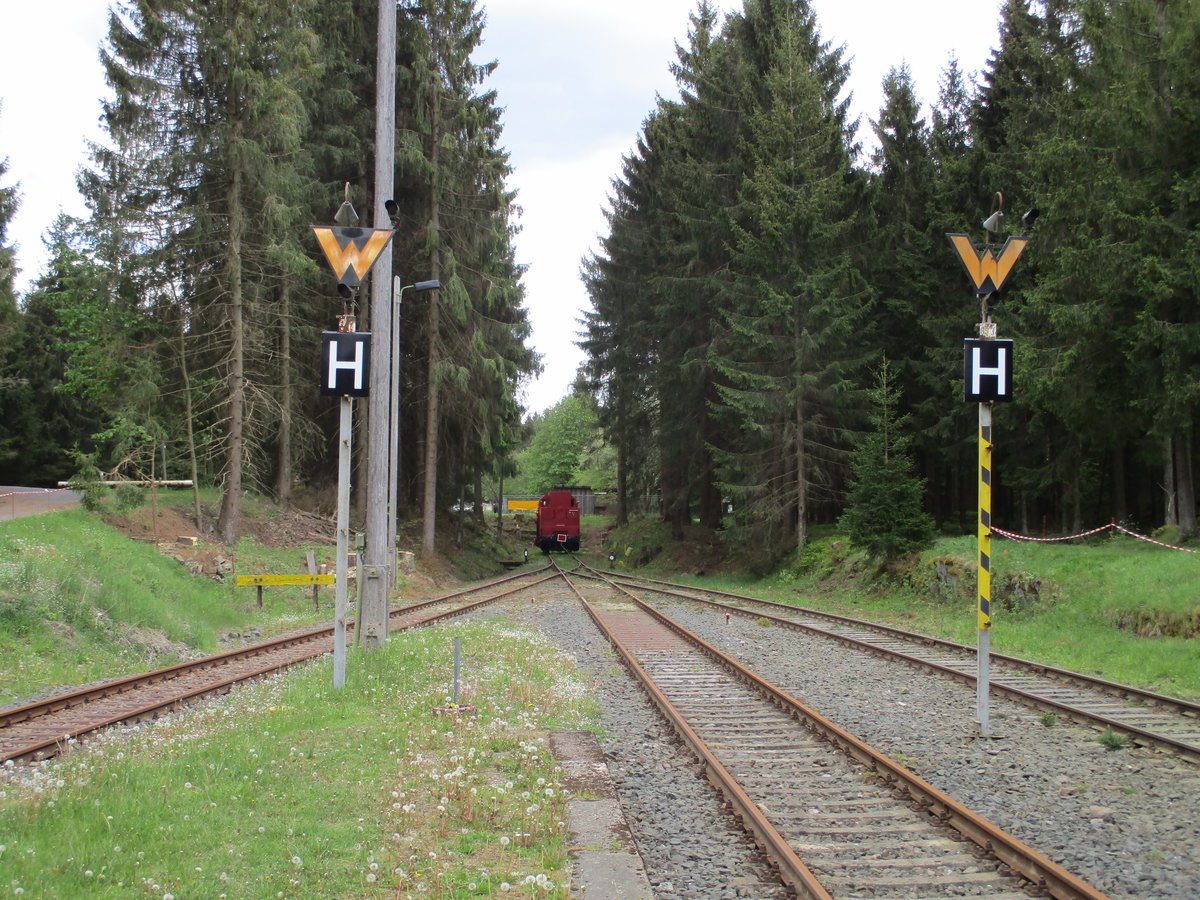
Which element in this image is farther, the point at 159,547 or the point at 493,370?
the point at 493,370

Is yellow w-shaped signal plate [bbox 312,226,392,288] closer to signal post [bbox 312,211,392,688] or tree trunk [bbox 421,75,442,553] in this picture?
signal post [bbox 312,211,392,688]

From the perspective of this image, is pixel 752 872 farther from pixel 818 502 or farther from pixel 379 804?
pixel 818 502

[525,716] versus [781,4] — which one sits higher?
[781,4]

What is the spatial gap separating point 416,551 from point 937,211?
20843 mm

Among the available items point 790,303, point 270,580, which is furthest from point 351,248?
point 790,303

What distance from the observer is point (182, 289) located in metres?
22.9

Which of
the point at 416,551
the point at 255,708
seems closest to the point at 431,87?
the point at 416,551

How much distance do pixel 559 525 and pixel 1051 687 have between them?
3994cm

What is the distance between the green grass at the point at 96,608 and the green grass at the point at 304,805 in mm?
4112

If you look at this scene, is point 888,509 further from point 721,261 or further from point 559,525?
point 559,525

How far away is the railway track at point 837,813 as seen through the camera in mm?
4770

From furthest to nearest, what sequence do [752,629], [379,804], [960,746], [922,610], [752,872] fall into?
[922,610] < [752,629] < [960,746] < [379,804] < [752,872]

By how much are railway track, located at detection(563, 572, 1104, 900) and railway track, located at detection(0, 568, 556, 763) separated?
5.30 m

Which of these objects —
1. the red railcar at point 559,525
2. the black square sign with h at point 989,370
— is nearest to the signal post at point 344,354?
the black square sign with h at point 989,370
